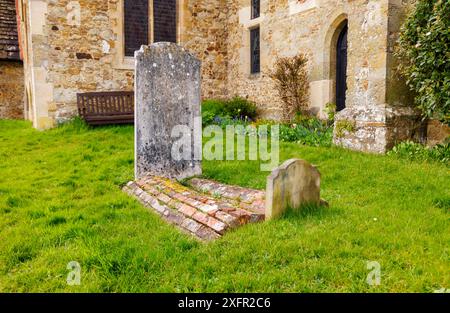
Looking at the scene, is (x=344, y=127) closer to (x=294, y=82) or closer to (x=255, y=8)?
(x=294, y=82)

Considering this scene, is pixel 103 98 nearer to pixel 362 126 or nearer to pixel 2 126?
pixel 2 126

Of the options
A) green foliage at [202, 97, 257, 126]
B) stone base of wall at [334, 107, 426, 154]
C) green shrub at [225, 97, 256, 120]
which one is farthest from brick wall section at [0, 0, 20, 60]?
stone base of wall at [334, 107, 426, 154]

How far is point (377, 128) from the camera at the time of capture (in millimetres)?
6996

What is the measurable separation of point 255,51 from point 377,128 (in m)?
6.99

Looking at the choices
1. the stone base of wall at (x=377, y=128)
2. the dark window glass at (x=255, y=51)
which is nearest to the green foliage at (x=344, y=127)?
the stone base of wall at (x=377, y=128)

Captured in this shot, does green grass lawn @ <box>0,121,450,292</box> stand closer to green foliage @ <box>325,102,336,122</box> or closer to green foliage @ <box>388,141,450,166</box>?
green foliage @ <box>388,141,450,166</box>

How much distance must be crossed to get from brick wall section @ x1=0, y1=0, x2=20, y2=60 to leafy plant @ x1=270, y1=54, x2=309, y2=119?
41.0 ft

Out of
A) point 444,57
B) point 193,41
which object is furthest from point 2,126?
point 444,57

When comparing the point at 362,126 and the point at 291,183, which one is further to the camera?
the point at 362,126

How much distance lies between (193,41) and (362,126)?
7.94 meters

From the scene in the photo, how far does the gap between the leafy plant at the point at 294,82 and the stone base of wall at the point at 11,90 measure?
12.6 m

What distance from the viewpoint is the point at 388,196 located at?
468 centimetres

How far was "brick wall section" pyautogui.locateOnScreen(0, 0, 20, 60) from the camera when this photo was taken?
16.7m

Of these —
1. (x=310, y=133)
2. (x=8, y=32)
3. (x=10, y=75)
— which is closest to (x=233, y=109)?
(x=310, y=133)
